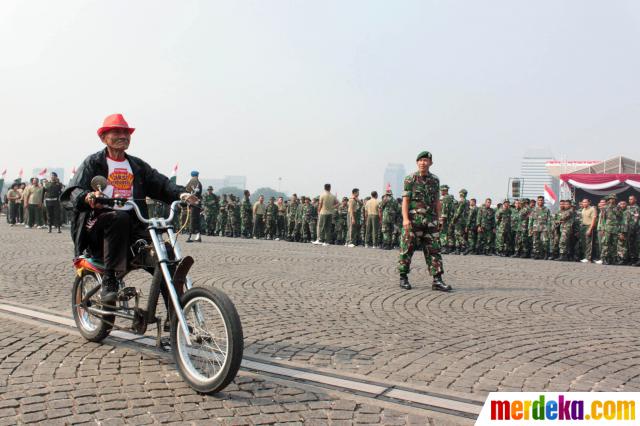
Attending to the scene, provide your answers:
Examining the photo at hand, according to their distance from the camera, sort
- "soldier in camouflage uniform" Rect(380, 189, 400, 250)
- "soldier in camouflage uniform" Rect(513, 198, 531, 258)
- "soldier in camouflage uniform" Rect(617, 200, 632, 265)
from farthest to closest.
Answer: "soldier in camouflage uniform" Rect(380, 189, 400, 250) → "soldier in camouflage uniform" Rect(513, 198, 531, 258) → "soldier in camouflage uniform" Rect(617, 200, 632, 265)

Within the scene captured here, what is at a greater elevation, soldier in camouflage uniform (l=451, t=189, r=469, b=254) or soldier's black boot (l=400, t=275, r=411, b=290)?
soldier in camouflage uniform (l=451, t=189, r=469, b=254)

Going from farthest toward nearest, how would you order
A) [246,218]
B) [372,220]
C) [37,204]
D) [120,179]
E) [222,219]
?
1. [222,219]
2. [246,218]
3. [37,204]
4. [372,220]
5. [120,179]

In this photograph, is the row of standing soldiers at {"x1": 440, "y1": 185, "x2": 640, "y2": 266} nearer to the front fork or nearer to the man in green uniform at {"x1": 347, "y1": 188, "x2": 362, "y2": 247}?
the man in green uniform at {"x1": 347, "y1": 188, "x2": 362, "y2": 247}

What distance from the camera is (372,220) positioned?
19531 mm

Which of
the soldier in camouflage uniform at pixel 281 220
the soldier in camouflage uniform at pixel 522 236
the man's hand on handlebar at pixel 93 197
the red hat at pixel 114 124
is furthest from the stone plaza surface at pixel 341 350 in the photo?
the soldier in camouflage uniform at pixel 281 220

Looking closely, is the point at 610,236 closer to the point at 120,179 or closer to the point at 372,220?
the point at 372,220

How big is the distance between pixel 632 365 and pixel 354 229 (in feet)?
51.2

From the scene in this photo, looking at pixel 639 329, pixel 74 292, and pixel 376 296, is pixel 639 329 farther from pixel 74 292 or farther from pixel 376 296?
pixel 74 292

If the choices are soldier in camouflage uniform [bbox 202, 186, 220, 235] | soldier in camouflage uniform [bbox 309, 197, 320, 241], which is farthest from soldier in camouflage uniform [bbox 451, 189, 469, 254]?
soldier in camouflage uniform [bbox 202, 186, 220, 235]

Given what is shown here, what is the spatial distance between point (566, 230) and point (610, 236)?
1.17 metres

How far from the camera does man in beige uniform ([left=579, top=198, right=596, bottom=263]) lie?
54.6 ft

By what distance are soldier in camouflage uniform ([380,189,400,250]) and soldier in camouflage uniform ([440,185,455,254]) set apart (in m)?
1.57

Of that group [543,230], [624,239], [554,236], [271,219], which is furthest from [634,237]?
[271,219]

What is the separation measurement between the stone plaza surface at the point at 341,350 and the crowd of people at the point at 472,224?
6.74 metres
